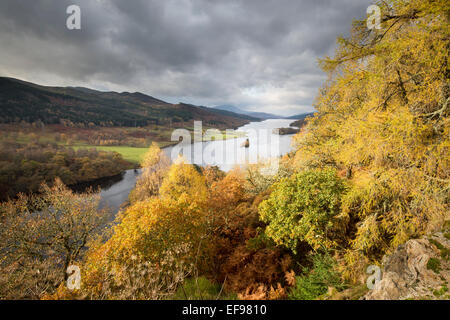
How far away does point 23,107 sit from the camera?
98.1m

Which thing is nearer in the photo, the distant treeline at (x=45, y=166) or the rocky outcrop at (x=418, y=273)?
the rocky outcrop at (x=418, y=273)

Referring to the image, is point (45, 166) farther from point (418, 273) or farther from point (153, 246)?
point (418, 273)

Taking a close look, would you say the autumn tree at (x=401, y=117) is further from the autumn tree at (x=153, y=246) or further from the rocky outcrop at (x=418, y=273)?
the autumn tree at (x=153, y=246)

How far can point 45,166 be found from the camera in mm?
47250

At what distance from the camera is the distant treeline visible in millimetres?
40406

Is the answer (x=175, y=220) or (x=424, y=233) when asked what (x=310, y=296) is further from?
(x=175, y=220)

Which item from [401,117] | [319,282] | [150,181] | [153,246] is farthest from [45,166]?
[401,117]

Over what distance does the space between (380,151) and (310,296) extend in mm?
5590

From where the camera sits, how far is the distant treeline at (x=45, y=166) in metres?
40.4

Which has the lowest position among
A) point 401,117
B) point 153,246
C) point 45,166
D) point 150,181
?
point 150,181

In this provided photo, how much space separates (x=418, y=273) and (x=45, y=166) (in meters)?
68.7

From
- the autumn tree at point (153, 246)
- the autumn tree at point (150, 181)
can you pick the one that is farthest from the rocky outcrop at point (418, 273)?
the autumn tree at point (150, 181)

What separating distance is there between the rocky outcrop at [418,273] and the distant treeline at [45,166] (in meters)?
55.4

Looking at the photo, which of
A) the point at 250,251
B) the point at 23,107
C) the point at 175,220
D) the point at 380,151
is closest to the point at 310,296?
the point at 250,251
